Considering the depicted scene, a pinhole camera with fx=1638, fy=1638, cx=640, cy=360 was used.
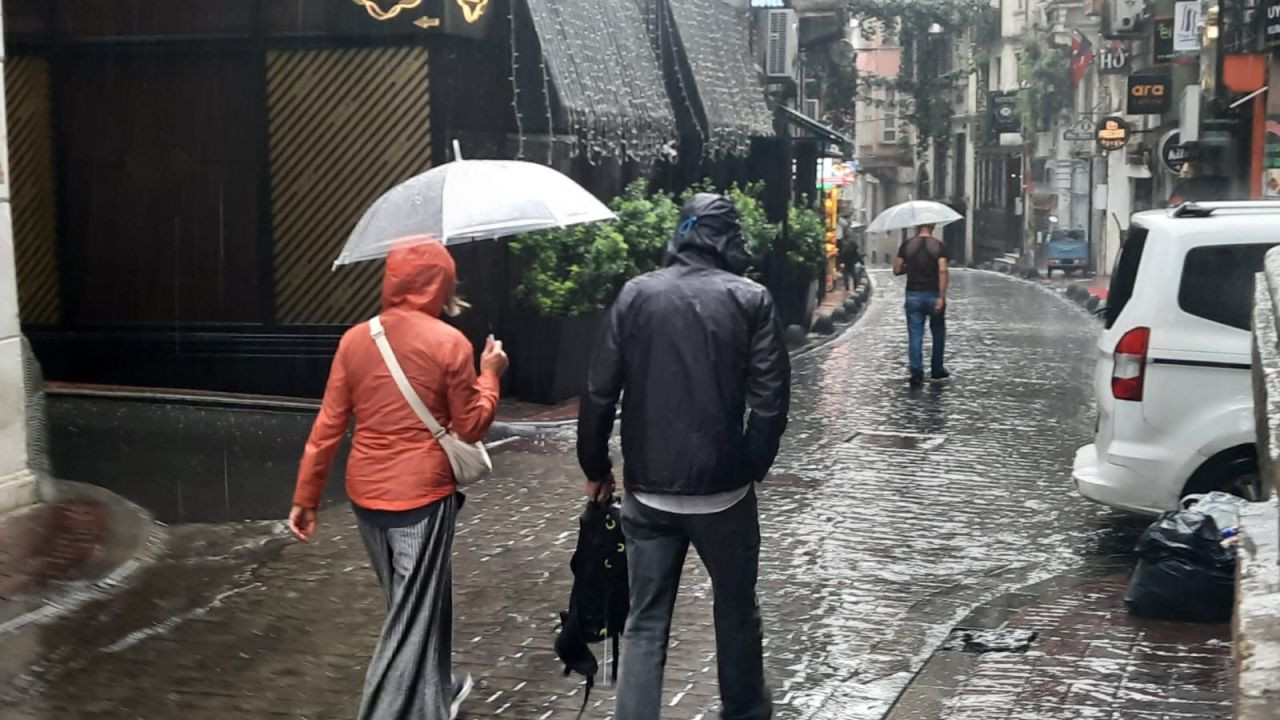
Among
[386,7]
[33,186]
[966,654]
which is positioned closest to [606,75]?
[386,7]

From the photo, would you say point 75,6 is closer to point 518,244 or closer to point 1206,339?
point 518,244

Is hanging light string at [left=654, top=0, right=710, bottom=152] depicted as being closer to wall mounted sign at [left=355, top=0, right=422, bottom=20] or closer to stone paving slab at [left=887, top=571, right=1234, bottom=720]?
wall mounted sign at [left=355, top=0, right=422, bottom=20]

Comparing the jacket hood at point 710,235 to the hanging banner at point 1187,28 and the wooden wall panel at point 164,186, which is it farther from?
the hanging banner at point 1187,28

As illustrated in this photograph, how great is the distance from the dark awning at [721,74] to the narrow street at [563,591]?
9.20 metres

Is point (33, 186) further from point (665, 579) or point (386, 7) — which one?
point (665, 579)

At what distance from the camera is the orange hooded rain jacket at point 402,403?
18.1 feet

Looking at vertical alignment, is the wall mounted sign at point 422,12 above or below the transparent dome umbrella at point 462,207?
above

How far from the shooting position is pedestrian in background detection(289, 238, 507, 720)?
552 centimetres

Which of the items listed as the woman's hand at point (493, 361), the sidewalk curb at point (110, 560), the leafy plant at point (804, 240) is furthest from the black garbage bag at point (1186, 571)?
the leafy plant at point (804, 240)

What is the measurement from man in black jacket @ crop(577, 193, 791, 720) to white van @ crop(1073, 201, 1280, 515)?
3510 millimetres

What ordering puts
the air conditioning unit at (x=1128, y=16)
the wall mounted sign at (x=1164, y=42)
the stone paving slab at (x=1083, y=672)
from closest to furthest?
1. the stone paving slab at (x=1083, y=672)
2. the wall mounted sign at (x=1164, y=42)
3. the air conditioning unit at (x=1128, y=16)

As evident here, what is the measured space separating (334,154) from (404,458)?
961cm

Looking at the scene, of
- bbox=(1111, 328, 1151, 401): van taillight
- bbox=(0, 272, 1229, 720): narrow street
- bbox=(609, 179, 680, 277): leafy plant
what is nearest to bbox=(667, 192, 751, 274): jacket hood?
bbox=(0, 272, 1229, 720): narrow street

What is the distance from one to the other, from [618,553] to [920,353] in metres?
12.1
